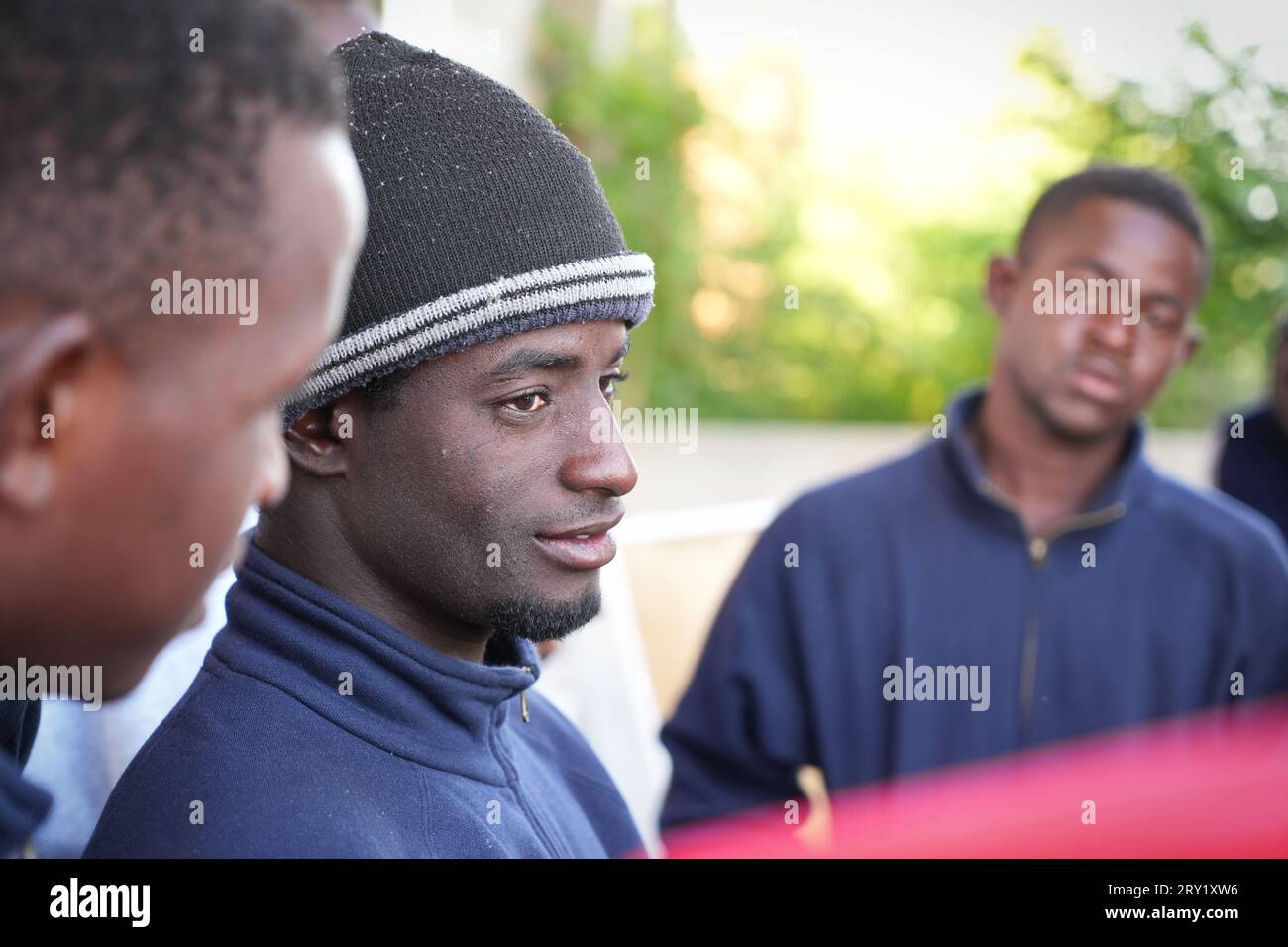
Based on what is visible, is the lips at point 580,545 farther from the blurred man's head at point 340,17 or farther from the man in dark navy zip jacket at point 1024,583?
the blurred man's head at point 340,17

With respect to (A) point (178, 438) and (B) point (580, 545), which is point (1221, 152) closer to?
(B) point (580, 545)

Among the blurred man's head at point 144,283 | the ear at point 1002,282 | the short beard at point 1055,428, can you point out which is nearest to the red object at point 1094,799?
the short beard at point 1055,428

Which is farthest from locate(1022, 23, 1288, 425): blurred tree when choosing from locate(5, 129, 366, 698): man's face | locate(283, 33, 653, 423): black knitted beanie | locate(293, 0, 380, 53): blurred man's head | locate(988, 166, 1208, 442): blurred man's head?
locate(5, 129, 366, 698): man's face

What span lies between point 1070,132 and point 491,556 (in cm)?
622

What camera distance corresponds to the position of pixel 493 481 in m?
1.49

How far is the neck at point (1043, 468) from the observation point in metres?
2.94

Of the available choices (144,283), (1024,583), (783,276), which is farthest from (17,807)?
(783,276)

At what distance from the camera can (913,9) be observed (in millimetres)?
6785

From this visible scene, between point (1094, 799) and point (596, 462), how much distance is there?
169 centimetres

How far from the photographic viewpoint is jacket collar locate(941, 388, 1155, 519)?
2.88 m

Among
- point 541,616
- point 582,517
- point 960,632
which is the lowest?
point 960,632

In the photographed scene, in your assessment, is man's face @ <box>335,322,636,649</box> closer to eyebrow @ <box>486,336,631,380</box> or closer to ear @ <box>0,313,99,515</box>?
eyebrow @ <box>486,336,631,380</box>
